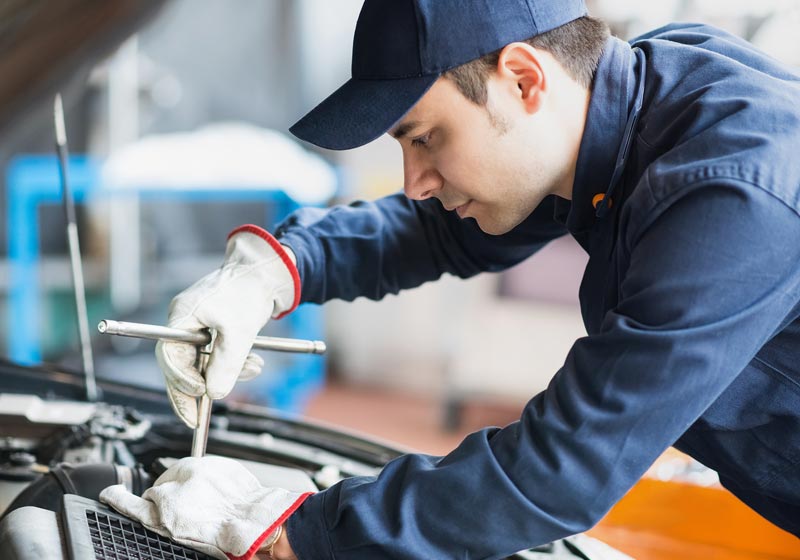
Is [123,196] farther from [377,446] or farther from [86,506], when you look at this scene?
[86,506]

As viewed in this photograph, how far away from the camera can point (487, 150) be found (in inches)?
40.8

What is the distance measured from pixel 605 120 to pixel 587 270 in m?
0.19

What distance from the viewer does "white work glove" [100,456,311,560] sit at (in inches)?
37.3

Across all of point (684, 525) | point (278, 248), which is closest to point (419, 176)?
point (278, 248)

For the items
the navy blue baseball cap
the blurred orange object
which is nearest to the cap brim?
the navy blue baseball cap

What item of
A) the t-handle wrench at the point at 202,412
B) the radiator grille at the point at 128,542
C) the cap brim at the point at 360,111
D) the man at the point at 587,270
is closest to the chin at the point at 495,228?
the man at the point at 587,270

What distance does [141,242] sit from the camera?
4.44m

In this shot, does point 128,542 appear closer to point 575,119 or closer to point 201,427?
point 201,427

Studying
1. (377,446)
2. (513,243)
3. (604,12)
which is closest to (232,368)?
(377,446)

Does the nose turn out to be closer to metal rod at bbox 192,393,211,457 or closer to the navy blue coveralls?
Answer: the navy blue coveralls

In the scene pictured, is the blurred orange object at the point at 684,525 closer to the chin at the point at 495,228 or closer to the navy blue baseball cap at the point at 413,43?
the chin at the point at 495,228

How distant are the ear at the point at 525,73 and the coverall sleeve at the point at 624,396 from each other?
7.8 inches

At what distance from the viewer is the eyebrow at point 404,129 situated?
3.36 feet

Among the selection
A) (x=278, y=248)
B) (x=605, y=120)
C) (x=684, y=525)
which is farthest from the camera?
(x=684, y=525)
